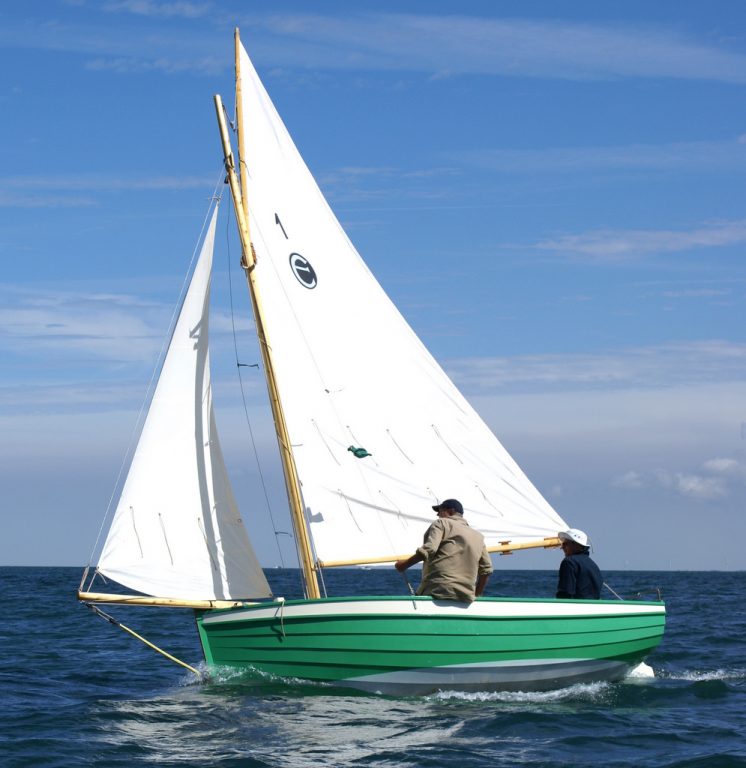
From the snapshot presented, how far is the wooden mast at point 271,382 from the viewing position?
614 inches

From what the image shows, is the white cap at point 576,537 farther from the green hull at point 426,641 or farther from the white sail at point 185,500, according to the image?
the white sail at point 185,500

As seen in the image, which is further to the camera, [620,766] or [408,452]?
[408,452]

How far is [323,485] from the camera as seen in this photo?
52.2 ft

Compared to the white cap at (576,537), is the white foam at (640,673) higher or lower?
lower

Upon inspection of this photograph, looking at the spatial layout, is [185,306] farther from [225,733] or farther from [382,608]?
[225,733]

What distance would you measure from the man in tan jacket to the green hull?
0.18 meters

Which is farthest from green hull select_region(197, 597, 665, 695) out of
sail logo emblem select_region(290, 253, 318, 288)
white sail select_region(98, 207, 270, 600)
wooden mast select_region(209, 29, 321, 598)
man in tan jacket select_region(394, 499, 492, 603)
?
sail logo emblem select_region(290, 253, 318, 288)

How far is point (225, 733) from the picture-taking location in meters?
12.1

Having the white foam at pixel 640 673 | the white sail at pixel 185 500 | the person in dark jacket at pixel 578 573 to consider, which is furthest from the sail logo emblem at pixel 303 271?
the white foam at pixel 640 673

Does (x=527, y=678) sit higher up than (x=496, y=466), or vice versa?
(x=496, y=466)

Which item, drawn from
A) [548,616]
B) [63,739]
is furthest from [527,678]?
[63,739]

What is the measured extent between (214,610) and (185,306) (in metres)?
4.13

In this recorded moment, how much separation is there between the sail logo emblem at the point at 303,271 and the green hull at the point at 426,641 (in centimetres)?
478

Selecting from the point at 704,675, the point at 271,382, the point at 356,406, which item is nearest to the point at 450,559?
the point at 356,406
